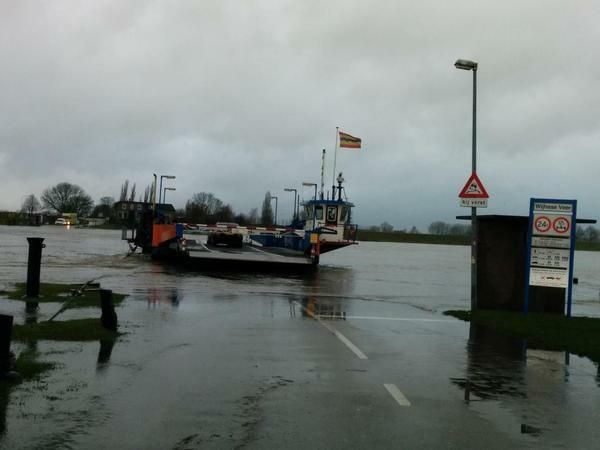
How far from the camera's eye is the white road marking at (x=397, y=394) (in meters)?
6.66

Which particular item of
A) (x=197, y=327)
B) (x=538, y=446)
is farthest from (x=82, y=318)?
(x=538, y=446)

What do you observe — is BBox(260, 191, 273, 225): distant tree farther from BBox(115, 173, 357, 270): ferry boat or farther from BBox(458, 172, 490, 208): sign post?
BBox(458, 172, 490, 208): sign post

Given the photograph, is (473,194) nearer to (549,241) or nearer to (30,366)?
(549,241)

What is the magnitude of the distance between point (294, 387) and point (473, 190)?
33.1 ft

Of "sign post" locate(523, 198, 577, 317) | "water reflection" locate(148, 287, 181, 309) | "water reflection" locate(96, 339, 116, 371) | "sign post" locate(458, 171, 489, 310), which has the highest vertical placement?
"sign post" locate(458, 171, 489, 310)

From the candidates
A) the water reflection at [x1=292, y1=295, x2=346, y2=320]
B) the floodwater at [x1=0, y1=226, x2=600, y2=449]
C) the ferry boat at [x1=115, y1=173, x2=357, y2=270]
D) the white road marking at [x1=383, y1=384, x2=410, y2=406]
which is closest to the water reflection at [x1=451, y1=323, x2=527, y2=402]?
the floodwater at [x1=0, y1=226, x2=600, y2=449]

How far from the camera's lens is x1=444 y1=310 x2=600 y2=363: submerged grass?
11.0 meters

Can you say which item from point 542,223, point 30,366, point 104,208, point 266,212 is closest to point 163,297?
point 30,366

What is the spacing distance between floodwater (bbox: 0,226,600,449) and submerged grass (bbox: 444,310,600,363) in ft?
1.85

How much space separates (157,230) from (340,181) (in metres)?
11.8

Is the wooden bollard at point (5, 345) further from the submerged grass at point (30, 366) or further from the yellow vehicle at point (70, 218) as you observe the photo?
the yellow vehicle at point (70, 218)

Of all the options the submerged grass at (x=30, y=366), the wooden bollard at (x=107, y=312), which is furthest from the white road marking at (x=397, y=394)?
the wooden bollard at (x=107, y=312)

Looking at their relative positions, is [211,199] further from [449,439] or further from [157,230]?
[449,439]

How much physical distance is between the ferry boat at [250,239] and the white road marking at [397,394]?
1866 centimetres
